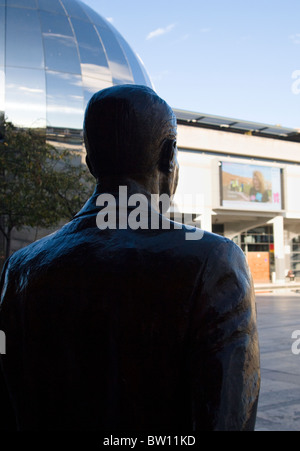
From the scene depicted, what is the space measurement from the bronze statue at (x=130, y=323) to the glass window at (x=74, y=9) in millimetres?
19029

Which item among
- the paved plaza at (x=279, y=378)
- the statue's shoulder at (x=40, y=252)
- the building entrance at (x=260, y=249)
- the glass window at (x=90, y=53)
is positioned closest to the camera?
the statue's shoulder at (x=40, y=252)

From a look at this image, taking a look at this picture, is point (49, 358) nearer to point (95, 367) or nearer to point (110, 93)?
Answer: point (95, 367)

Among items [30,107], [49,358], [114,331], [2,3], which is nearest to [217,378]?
[114,331]

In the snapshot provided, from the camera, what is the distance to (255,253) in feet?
110

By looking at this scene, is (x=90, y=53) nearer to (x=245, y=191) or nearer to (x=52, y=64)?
(x=52, y=64)

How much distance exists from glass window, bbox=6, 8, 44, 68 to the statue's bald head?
16723mm

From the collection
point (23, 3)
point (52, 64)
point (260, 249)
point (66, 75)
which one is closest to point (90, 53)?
point (66, 75)

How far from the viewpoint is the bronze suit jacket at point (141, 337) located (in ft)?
2.94

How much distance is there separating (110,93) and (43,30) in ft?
58.0

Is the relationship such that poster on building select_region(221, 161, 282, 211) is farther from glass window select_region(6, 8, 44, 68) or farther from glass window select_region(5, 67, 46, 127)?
glass window select_region(5, 67, 46, 127)

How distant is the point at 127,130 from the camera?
1.10 metres

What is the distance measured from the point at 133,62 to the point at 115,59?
1.18m

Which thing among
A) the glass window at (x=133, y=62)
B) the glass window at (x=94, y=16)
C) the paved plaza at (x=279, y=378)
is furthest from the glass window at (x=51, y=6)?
the paved plaza at (x=279, y=378)

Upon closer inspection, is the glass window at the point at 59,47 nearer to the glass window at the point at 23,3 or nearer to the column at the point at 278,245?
the glass window at the point at 23,3
